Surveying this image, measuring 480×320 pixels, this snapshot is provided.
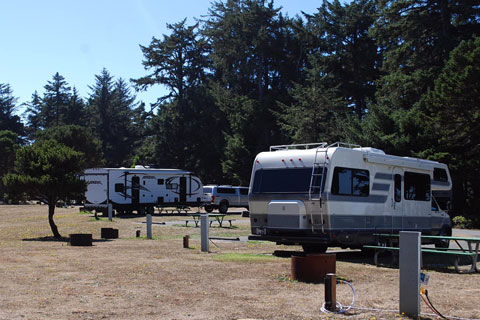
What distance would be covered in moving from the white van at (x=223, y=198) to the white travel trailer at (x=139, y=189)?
680mm

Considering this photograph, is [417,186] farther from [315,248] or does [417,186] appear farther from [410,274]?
[410,274]

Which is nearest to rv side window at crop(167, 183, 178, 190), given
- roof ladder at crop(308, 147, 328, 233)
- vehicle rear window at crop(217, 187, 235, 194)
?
vehicle rear window at crop(217, 187, 235, 194)

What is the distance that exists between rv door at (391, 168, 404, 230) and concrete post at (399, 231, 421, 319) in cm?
801

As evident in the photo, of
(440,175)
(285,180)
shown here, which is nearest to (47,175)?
(285,180)

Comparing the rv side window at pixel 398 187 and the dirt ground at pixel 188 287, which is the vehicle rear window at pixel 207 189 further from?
the rv side window at pixel 398 187

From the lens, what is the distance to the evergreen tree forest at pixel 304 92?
2919cm

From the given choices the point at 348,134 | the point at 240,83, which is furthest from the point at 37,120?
the point at 348,134

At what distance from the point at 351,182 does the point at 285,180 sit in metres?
1.66

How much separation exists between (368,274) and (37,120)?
9554 centimetres

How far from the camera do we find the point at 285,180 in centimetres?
1411

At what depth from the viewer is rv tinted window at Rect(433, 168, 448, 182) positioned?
17362 mm

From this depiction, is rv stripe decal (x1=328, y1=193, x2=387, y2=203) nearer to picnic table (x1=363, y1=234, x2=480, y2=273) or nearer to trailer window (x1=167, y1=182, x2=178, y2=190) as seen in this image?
picnic table (x1=363, y1=234, x2=480, y2=273)

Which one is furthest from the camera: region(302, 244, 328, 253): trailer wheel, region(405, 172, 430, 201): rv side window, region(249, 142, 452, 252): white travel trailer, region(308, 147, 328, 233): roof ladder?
region(405, 172, 430, 201): rv side window

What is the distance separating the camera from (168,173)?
37625 millimetres
